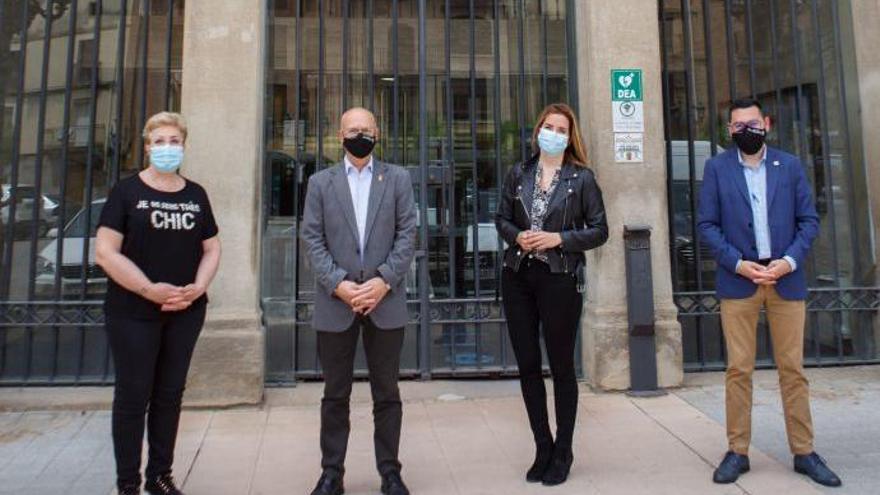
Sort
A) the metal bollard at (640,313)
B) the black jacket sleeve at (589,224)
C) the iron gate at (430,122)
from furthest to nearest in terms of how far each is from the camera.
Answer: the iron gate at (430,122), the metal bollard at (640,313), the black jacket sleeve at (589,224)

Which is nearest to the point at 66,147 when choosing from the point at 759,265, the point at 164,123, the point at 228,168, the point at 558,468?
the point at 228,168

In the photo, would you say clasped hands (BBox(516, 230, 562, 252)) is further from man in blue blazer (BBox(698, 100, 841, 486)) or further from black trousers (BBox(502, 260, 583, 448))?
man in blue blazer (BBox(698, 100, 841, 486))

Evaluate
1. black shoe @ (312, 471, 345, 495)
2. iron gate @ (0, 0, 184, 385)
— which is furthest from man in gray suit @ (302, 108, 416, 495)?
iron gate @ (0, 0, 184, 385)

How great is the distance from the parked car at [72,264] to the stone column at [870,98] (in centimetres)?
722

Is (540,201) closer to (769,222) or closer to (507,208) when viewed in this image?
(507,208)

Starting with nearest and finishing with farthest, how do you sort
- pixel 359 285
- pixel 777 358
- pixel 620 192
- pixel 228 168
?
pixel 359 285, pixel 777 358, pixel 228 168, pixel 620 192

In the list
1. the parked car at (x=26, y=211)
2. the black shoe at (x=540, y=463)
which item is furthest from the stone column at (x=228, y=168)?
the black shoe at (x=540, y=463)

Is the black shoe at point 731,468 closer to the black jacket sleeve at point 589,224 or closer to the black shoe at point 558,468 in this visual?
the black shoe at point 558,468

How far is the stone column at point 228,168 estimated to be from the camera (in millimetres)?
5461

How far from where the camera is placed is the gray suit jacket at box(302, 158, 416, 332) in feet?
11.8

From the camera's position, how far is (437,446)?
4.61 metres

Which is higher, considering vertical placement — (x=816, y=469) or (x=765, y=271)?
(x=765, y=271)

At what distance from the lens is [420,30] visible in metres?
6.40

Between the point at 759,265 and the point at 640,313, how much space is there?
75.8 inches
